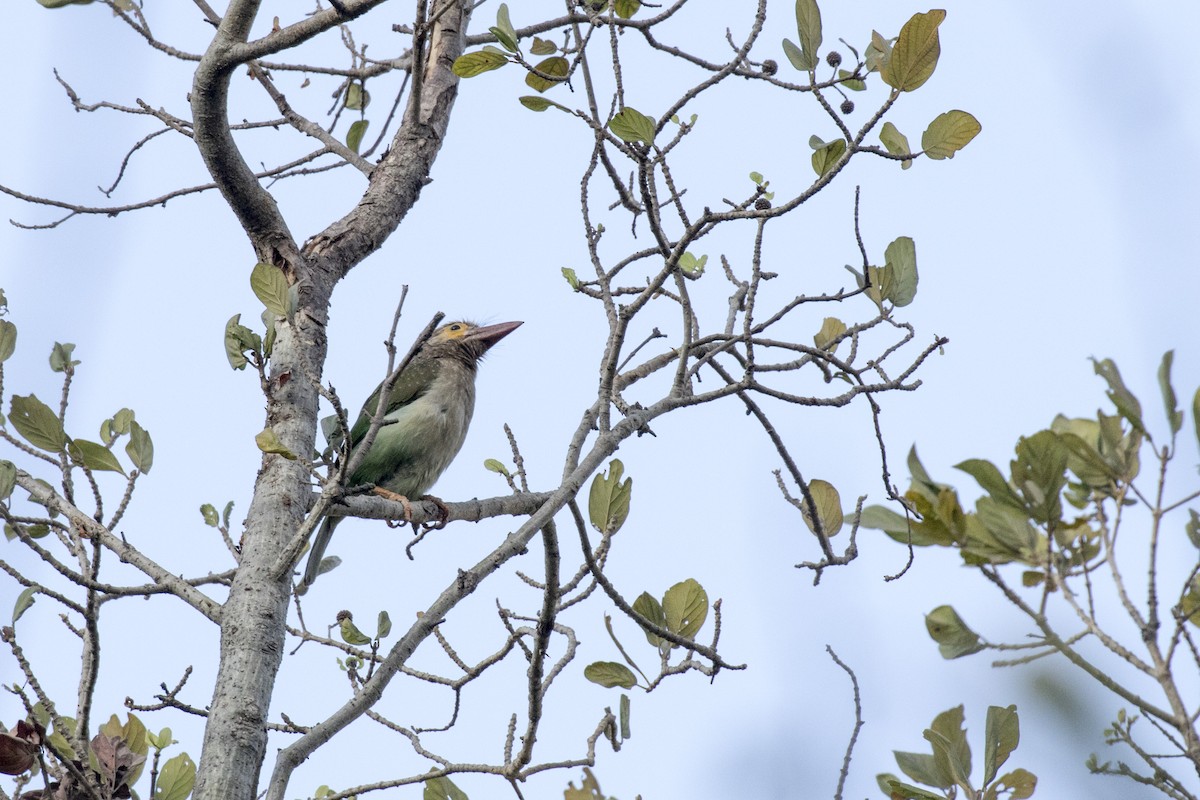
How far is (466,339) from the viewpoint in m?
6.64

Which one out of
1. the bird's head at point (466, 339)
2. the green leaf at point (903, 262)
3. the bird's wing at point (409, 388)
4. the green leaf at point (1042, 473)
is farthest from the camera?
the bird's head at point (466, 339)

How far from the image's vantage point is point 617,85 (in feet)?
10.4

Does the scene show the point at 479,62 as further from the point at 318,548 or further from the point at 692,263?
the point at 318,548

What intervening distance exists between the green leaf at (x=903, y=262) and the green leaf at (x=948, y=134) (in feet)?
1.63

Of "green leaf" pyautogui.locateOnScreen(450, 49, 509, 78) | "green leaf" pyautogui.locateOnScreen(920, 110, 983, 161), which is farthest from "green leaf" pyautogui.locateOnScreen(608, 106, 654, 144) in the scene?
"green leaf" pyautogui.locateOnScreen(920, 110, 983, 161)

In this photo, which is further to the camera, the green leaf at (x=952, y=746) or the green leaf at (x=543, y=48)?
the green leaf at (x=543, y=48)

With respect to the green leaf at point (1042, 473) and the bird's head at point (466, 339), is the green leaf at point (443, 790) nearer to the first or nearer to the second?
the green leaf at point (1042, 473)

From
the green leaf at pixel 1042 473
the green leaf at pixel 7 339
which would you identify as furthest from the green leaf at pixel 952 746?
the green leaf at pixel 7 339

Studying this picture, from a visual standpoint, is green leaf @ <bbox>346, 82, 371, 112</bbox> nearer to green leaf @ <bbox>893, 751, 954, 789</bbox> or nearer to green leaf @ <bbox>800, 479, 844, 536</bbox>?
green leaf @ <bbox>800, 479, 844, 536</bbox>

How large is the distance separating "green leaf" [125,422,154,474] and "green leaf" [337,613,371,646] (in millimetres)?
770

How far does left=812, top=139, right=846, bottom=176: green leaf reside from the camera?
9.87ft

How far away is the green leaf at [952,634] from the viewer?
176 cm

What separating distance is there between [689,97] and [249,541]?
175 centimetres

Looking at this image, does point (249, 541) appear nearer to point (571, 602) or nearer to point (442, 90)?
point (571, 602)
